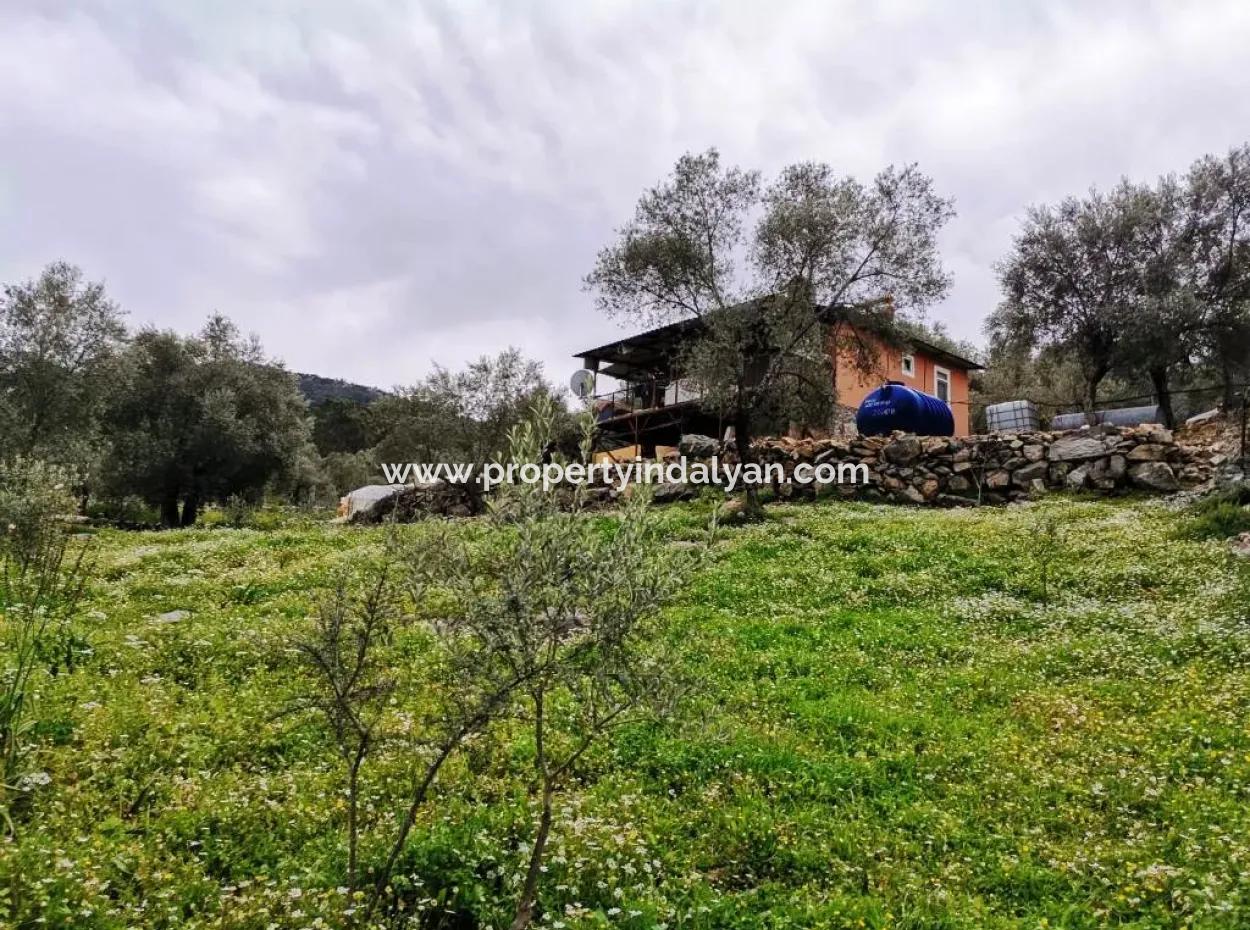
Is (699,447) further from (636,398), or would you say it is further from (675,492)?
(636,398)

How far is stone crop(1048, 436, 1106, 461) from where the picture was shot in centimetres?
2239

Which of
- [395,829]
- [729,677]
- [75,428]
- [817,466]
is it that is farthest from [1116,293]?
[75,428]

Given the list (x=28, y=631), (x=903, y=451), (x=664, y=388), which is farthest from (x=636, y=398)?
(x=28, y=631)

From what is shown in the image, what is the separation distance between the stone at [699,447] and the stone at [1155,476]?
44.2 feet

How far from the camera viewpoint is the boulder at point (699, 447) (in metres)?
29.4

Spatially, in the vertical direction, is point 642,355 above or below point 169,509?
above

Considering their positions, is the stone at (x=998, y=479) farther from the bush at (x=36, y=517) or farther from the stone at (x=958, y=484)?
the bush at (x=36, y=517)

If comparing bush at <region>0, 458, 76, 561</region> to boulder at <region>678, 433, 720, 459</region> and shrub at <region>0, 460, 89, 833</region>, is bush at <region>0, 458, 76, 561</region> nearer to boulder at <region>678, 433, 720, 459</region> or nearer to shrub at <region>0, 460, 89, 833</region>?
shrub at <region>0, 460, 89, 833</region>

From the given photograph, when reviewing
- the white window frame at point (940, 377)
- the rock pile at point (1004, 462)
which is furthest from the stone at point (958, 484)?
the white window frame at point (940, 377)

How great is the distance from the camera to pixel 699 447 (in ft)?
97.9

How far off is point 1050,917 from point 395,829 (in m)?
4.56

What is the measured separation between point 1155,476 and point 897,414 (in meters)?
10.4

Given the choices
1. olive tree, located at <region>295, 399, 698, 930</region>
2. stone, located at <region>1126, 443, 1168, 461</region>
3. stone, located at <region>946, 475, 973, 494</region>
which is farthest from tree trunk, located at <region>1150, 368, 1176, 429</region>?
olive tree, located at <region>295, 399, 698, 930</region>

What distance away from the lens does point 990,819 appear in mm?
6047
